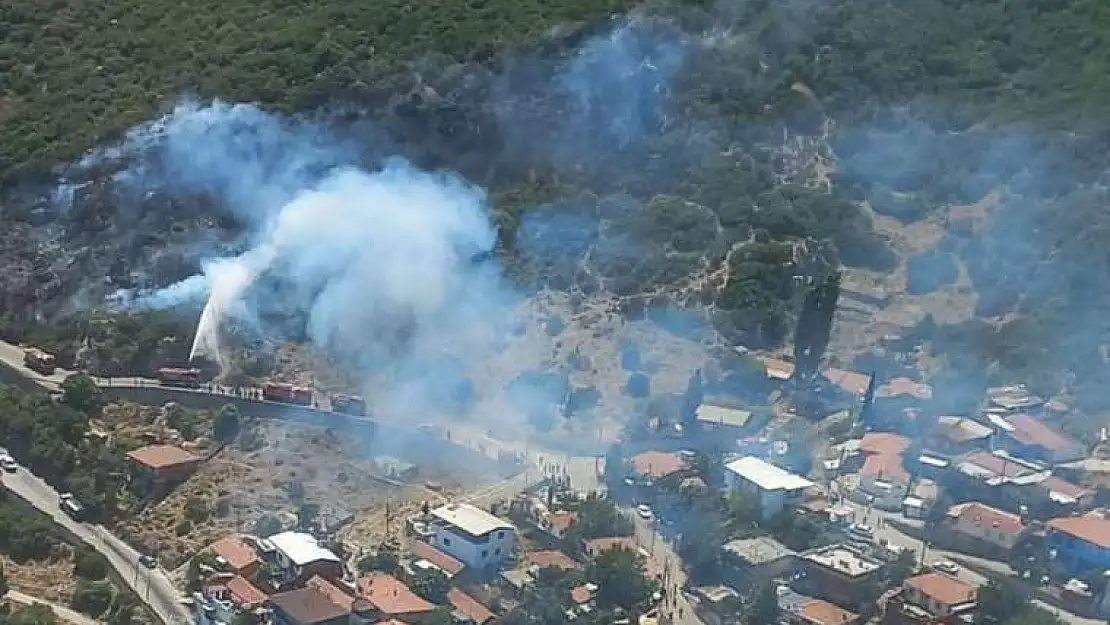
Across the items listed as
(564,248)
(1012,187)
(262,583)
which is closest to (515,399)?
(564,248)

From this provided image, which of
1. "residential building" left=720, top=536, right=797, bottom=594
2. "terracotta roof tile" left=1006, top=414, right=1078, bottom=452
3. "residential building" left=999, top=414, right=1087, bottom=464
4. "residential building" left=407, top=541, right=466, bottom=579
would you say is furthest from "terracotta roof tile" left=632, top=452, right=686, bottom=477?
"terracotta roof tile" left=1006, top=414, right=1078, bottom=452

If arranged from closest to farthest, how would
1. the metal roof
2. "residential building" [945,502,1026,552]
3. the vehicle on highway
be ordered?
"residential building" [945,502,1026,552]
the metal roof
the vehicle on highway

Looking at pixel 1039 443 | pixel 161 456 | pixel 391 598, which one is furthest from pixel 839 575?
pixel 161 456

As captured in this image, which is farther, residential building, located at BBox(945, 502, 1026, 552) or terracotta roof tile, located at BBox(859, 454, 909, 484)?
terracotta roof tile, located at BBox(859, 454, 909, 484)

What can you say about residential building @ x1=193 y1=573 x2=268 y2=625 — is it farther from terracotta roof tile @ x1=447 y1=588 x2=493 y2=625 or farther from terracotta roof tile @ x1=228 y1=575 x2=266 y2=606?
terracotta roof tile @ x1=447 y1=588 x2=493 y2=625

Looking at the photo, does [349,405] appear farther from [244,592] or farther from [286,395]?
[244,592]

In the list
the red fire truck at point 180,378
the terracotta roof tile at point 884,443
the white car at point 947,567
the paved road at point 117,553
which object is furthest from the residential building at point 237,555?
the terracotta roof tile at point 884,443
